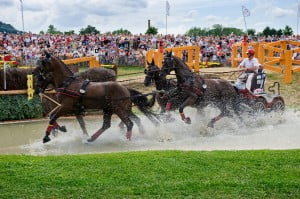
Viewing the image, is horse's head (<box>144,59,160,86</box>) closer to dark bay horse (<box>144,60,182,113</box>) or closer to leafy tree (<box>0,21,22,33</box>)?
dark bay horse (<box>144,60,182,113</box>)

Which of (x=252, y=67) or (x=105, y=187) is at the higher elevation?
(x=252, y=67)

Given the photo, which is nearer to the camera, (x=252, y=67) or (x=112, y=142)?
(x=112, y=142)

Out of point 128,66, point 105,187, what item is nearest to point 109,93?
point 105,187

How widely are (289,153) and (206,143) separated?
3.25 metres

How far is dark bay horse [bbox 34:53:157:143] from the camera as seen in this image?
11.7 metres

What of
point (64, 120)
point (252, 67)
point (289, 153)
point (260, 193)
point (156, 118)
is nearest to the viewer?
point (260, 193)

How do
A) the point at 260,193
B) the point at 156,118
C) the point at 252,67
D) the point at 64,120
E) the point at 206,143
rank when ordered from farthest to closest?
the point at 64,120 < the point at 252,67 < the point at 156,118 < the point at 206,143 < the point at 260,193

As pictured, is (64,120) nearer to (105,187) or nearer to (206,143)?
(206,143)

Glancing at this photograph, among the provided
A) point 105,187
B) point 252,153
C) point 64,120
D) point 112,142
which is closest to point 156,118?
point 112,142

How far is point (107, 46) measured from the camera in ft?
110

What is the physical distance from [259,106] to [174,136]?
3035 mm

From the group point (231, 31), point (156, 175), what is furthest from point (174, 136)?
point (231, 31)

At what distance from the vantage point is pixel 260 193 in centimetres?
635

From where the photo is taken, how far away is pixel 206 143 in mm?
11500
